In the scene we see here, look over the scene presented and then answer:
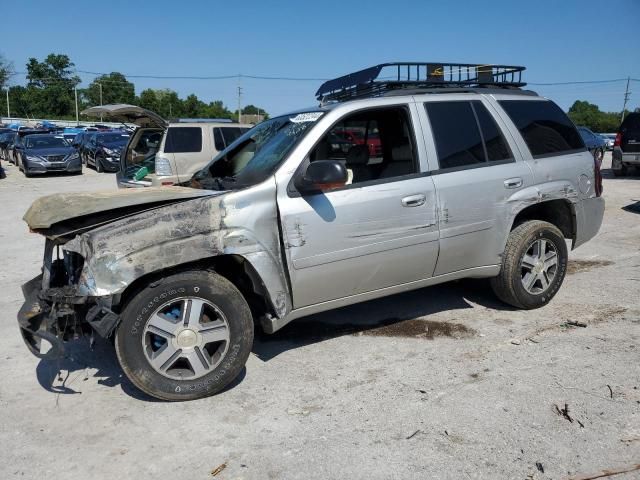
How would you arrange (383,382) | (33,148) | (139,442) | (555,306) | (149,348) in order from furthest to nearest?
(33,148) < (555,306) < (383,382) < (149,348) < (139,442)

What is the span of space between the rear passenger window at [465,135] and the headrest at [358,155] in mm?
700

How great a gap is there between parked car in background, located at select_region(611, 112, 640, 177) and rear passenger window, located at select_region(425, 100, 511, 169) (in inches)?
505

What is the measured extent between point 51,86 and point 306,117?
368ft

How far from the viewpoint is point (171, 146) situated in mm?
10570

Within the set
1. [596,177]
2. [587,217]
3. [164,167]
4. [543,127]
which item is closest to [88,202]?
[543,127]

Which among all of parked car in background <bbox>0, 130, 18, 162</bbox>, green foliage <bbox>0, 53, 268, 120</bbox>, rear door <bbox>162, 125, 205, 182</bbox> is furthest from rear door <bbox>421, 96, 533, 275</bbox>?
green foliage <bbox>0, 53, 268, 120</bbox>

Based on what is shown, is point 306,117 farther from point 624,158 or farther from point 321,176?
point 624,158

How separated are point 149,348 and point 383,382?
1556 mm

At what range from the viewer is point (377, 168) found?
4445mm

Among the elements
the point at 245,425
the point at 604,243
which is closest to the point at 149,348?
the point at 245,425

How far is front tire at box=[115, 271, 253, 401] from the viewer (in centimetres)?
324

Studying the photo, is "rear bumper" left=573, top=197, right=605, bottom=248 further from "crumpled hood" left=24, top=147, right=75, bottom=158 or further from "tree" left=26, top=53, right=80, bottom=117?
"tree" left=26, top=53, right=80, bottom=117

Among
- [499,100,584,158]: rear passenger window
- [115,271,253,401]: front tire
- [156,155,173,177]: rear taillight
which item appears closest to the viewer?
[115,271,253,401]: front tire

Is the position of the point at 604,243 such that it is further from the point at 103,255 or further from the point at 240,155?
the point at 103,255
